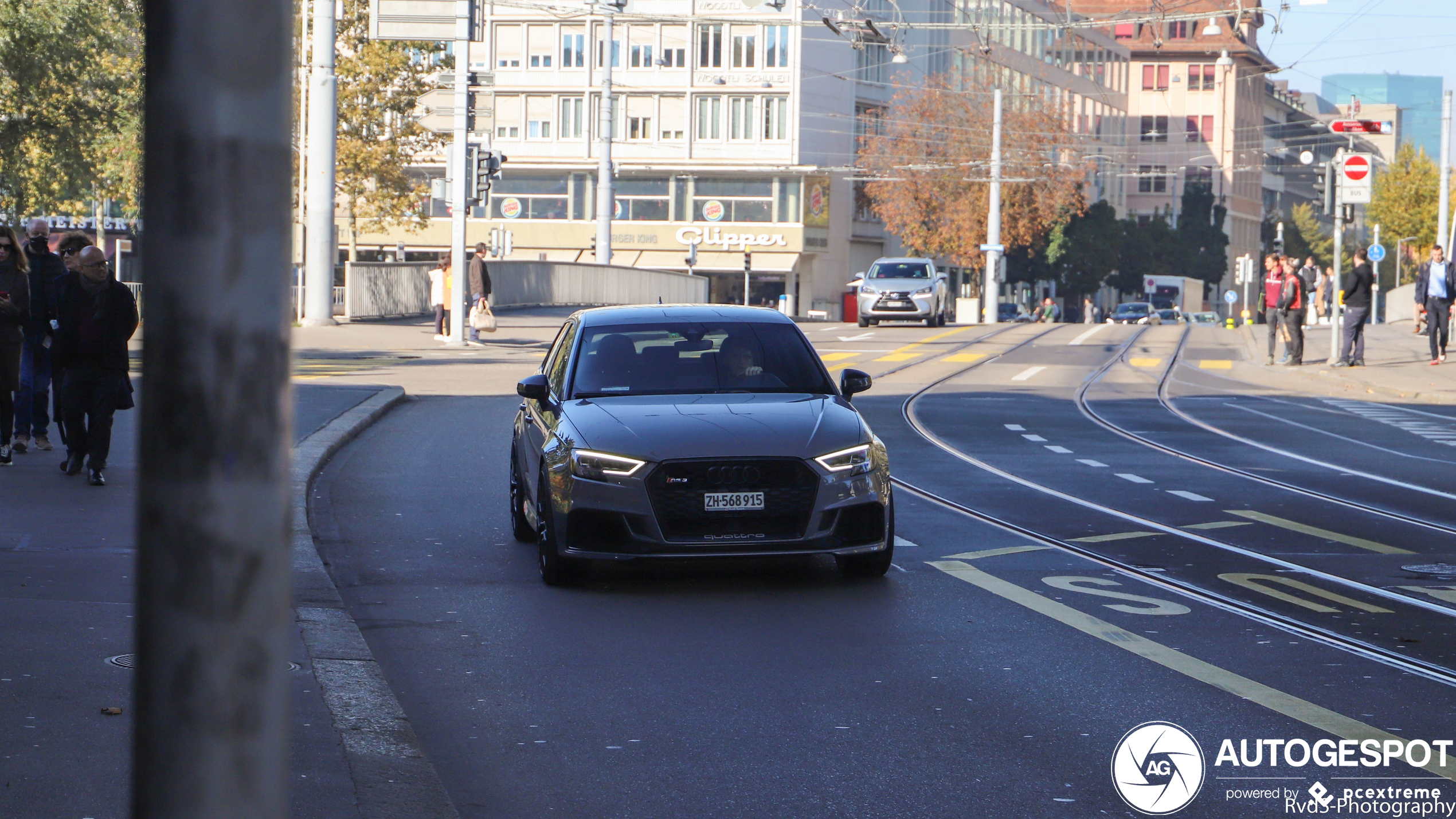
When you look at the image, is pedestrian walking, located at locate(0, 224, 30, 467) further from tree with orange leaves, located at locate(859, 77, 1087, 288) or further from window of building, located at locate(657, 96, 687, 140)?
window of building, located at locate(657, 96, 687, 140)

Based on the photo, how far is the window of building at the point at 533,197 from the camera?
8544 centimetres

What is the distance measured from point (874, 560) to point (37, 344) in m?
7.95

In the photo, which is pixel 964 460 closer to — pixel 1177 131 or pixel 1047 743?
pixel 1047 743

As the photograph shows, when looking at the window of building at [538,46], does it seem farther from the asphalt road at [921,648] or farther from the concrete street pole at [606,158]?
the asphalt road at [921,648]

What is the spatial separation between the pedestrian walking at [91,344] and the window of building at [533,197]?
7349 centimetres

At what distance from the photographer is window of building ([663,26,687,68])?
8206 cm

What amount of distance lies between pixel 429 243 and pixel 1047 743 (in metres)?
83.2

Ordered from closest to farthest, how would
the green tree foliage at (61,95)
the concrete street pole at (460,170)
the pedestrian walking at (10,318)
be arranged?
1. the pedestrian walking at (10,318)
2. the concrete street pole at (460,170)
3. the green tree foliage at (61,95)

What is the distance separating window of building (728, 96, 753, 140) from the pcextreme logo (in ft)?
255

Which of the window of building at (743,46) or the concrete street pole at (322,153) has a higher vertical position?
the window of building at (743,46)

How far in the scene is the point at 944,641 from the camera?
749 cm

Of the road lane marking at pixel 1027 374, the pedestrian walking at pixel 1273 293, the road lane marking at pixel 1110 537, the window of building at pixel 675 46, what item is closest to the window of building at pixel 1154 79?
the window of building at pixel 675 46

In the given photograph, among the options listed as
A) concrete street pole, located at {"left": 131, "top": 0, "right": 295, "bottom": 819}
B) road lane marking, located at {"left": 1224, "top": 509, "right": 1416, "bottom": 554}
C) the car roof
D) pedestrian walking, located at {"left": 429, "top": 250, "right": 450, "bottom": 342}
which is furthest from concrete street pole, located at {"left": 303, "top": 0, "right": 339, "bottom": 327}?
concrete street pole, located at {"left": 131, "top": 0, "right": 295, "bottom": 819}

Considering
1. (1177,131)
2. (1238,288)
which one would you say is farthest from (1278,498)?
(1238,288)
